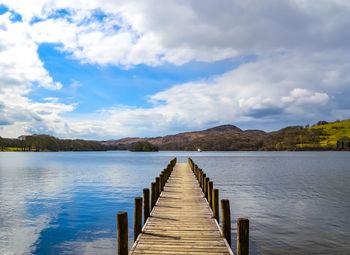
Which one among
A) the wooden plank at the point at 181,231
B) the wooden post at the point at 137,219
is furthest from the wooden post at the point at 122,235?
the wooden post at the point at 137,219

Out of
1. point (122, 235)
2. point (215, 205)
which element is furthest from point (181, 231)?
point (215, 205)

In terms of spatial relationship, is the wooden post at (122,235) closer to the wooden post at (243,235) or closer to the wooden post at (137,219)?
the wooden post at (137,219)

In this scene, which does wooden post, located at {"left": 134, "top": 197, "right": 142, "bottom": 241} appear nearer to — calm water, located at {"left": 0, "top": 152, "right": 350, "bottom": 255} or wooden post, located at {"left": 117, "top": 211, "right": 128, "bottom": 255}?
wooden post, located at {"left": 117, "top": 211, "right": 128, "bottom": 255}

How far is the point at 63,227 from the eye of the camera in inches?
855

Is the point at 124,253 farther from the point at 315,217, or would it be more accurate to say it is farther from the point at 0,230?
the point at 315,217

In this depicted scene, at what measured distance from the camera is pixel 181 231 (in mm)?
12914

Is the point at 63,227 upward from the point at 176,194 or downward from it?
downward

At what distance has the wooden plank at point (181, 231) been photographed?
428 inches

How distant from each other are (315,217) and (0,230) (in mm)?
21181

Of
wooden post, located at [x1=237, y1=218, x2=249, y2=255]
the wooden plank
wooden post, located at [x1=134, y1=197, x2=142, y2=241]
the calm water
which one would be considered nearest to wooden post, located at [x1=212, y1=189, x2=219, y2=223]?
the wooden plank

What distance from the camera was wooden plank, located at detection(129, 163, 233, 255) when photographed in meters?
10.9

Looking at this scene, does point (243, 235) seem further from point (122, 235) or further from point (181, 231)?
point (122, 235)

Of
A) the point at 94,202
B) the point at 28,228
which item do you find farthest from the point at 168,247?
the point at 94,202

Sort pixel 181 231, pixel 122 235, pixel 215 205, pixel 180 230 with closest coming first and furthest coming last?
1. pixel 122 235
2. pixel 181 231
3. pixel 180 230
4. pixel 215 205
